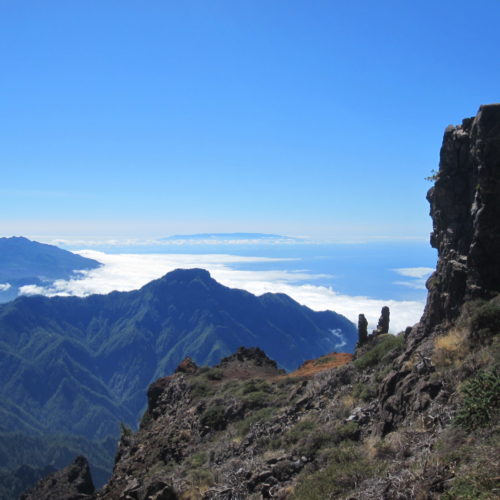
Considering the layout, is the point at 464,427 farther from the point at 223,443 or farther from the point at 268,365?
the point at 268,365

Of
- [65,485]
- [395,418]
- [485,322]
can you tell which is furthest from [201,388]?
[65,485]

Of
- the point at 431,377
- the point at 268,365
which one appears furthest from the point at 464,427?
the point at 268,365

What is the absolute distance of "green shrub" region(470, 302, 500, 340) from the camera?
1301 centimetres

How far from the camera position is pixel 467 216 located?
1739cm

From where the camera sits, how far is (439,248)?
1961 centimetres

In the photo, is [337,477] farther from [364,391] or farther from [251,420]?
[251,420]

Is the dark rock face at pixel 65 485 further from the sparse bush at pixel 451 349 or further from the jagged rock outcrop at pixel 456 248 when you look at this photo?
the sparse bush at pixel 451 349

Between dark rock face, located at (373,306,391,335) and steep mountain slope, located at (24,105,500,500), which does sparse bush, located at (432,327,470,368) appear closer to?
steep mountain slope, located at (24,105,500,500)

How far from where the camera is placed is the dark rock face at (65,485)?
139 ft

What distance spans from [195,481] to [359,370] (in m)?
8.97

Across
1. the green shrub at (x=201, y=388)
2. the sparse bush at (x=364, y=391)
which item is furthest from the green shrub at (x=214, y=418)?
the sparse bush at (x=364, y=391)

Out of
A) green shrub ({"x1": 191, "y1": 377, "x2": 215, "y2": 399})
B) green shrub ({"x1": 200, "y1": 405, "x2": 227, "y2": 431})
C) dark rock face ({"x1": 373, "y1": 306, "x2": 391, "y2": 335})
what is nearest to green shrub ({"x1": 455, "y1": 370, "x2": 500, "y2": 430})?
green shrub ({"x1": 200, "y1": 405, "x2": 227, "y2": 431})

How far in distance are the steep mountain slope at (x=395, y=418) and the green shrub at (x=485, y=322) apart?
0.04 metres

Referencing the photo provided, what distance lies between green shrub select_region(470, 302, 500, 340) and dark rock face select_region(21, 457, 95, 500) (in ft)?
130
